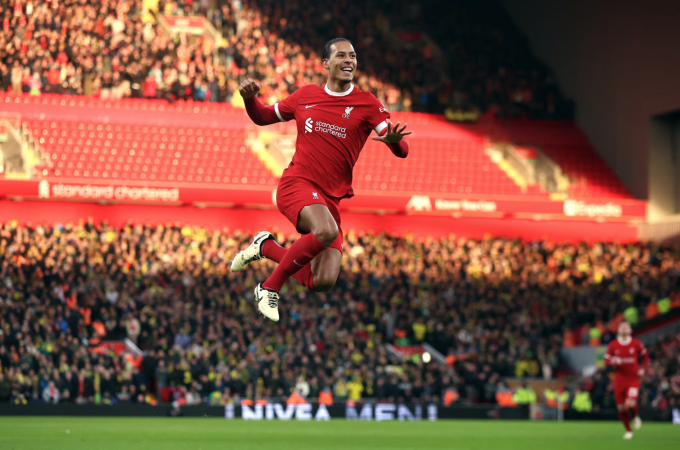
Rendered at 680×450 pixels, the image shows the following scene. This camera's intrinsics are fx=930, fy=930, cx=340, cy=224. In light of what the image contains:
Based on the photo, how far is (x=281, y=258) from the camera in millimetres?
9289

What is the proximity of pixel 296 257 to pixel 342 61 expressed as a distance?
1.91 meters

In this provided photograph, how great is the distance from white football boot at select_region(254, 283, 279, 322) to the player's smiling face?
2153 millimetres

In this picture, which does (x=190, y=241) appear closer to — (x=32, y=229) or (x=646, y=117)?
(x=32, y=229)

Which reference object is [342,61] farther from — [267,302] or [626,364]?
[626,364]

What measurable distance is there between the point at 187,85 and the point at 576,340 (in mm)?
16035

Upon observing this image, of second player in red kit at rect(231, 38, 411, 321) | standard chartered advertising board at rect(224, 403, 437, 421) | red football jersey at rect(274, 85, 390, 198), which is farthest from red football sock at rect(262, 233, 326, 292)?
standard chartered advertising board at rect(224, 403, 437, 421)

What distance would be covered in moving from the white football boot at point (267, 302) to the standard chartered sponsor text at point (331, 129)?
1.62m

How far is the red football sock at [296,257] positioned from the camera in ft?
28.9

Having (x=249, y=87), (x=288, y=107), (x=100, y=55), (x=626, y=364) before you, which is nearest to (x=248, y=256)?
(x=288, y=107)

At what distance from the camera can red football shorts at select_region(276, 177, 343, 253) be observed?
864cm

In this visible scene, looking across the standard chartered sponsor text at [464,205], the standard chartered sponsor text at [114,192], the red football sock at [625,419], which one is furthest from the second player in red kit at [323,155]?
the standard chartered sponsor text at [464,205]

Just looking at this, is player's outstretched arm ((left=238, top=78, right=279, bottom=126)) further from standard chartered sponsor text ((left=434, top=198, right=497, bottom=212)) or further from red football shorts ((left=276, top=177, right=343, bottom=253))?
standard chartered sponsor text ((left=434, top=198, right=497, bottom=212))

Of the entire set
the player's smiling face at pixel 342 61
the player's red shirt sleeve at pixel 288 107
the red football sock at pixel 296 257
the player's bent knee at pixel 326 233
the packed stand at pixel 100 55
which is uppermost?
the packed stand at pixel 100 55

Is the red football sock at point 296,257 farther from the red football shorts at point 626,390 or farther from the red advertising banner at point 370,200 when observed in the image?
the red advertising banner at point 370,200
